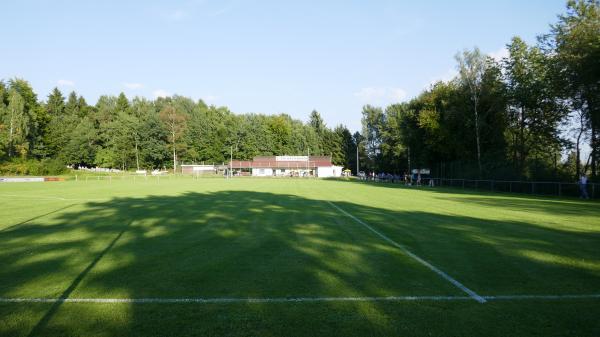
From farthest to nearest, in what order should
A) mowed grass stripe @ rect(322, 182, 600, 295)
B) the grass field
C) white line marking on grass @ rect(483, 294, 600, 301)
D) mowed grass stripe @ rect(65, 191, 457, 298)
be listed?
mowed grass stripe @ rect(322, 182, 600, 295), mowed grass stripe @ rect(65, 191, 457, 298), white line marking on grass @ rect(483, 294, 600, 301), the grass field

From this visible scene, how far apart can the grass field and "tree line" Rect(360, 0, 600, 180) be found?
2356 centimetres

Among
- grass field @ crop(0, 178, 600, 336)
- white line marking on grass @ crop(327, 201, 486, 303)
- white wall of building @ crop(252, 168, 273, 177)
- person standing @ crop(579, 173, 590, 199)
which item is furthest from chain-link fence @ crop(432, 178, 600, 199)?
white wall of building @ crop(252, 168, 273, 177)

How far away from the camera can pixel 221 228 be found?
37.6 ft

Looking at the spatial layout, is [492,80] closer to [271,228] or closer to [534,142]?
[534,142]

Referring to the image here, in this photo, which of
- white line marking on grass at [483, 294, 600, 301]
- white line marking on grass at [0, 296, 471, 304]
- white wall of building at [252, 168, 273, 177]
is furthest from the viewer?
white wall of building at [252, 168, 273, 177]

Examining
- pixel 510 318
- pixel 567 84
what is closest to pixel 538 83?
pixel 567 84

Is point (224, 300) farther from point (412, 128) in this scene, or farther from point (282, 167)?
point (282, 167)

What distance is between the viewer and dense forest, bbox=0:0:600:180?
31531 millimetres

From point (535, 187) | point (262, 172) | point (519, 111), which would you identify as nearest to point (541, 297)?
point (535, 187)

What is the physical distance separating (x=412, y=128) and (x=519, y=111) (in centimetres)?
1743

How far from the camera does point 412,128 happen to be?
5656 cm

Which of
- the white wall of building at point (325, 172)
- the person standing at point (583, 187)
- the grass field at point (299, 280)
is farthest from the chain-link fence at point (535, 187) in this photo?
the white wall of building at point (325, 172)

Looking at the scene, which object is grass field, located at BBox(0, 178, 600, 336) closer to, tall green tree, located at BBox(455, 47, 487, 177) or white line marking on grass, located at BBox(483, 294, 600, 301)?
white line marking on grass, located at BBox(483, 294, 600, 301)

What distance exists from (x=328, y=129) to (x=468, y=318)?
12628 centimetres
